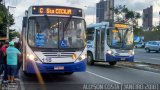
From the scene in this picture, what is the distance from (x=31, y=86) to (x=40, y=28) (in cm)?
235

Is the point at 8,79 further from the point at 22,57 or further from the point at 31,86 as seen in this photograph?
the point at 22,57

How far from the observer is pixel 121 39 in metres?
22.0

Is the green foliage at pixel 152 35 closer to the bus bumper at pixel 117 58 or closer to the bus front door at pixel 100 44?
the bus front door at pixel 100 44

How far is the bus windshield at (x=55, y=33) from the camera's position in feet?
45.7

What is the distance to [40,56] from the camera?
13.8 metres

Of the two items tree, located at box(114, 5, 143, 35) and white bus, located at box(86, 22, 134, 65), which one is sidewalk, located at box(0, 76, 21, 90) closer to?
white bus, located at box(86, 22, 134, 65)

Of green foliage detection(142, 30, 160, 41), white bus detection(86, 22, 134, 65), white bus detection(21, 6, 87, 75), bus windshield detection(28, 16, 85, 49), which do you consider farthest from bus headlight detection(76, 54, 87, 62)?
green foliage detection(142, 30, 160, 41)

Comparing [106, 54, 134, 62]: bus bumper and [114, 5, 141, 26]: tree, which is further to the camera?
[114, 5, 141, 26]: tree

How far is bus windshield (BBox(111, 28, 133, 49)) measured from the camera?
2186 centimetres

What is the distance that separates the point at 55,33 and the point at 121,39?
28.3 ft

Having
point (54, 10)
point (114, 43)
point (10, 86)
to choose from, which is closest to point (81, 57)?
point (54, 10)

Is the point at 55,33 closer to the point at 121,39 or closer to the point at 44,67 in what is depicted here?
the point at 44,67

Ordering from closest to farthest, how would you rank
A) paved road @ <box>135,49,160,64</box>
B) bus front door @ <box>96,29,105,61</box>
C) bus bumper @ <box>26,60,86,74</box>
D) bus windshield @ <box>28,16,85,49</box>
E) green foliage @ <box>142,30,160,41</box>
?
bus bumper @ <box>26,60,86,74</box> → bus windshield @ <box>28,16,85,49</box> → bus front door @ <box>96,29,105,61</box> → paved road @ <box>135,49,160,64</box> → green foliage @ <box>142,30,160,41</box>

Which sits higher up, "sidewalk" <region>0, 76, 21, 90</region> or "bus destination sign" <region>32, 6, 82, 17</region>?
"bus destination sign" <region>32, 6, 82, 17</region>
